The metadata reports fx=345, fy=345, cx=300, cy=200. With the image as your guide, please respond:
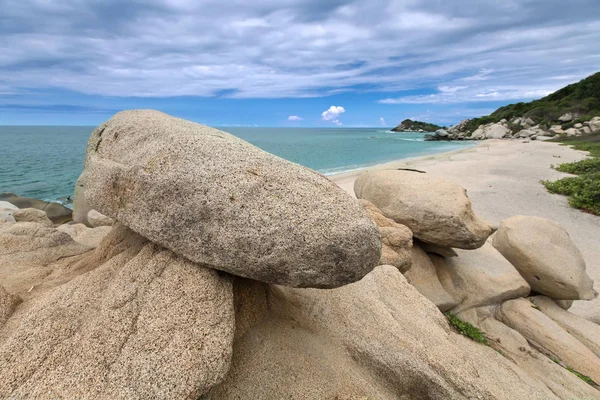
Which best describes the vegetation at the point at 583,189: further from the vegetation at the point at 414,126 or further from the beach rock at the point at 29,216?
the vegetation at the point at 414,126

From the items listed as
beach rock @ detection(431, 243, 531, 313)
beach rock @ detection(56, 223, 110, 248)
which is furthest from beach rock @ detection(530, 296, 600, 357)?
beach rock @ detection(56, 223, 110, 248)

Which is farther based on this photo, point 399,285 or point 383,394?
point 399,285

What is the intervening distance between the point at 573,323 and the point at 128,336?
7140 mm

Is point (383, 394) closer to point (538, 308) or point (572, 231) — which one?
point (538, 308)

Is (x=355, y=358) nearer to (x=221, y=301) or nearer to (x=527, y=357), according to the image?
(x=221, y=301)

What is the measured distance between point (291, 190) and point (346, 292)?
1948 millimetres

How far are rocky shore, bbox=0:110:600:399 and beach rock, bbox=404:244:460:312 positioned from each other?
3.66 feet

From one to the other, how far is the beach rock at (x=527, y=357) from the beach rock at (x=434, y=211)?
124cm

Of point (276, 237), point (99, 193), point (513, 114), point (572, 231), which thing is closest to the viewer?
point (276, 237)

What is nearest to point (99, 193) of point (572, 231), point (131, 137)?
point (131, 137)

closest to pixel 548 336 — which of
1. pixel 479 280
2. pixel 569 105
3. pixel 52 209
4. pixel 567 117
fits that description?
pixel 479 280

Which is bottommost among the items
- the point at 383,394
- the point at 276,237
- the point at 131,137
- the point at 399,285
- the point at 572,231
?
the point at 572,231

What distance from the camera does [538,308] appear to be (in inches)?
252

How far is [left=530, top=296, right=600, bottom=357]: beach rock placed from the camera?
18.4 feet
